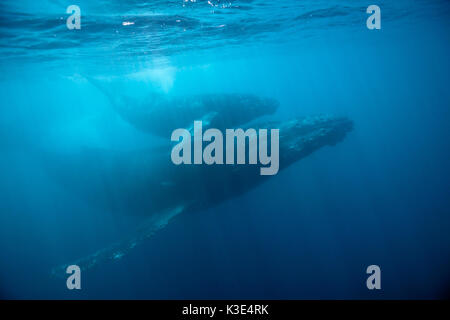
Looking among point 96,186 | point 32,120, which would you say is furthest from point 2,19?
point 32,120

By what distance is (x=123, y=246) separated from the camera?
35.9 ft

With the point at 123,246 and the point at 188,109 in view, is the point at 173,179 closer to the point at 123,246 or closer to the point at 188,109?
the point at 123,246

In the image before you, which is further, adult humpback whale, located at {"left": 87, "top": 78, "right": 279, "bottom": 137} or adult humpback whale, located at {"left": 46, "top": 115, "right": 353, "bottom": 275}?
adult humpback whale, located at {"left": 87, "top": 78, "right": 279, "bottom": 137}

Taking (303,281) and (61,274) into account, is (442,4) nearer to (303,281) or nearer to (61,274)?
(303,281)

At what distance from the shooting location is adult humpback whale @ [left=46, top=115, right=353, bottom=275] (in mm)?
12375

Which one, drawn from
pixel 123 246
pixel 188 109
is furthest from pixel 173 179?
pixel 188 109

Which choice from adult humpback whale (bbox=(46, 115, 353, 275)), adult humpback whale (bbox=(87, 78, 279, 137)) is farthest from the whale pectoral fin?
adult humpback whale (bbox=(87, 78, 279, 137))

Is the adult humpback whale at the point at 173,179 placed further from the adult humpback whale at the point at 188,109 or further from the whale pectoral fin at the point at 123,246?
the adult humpback whale at the point at 188,109

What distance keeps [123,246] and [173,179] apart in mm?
4037

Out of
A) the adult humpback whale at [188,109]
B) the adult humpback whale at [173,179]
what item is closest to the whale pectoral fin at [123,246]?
the adult humpback whale at [173,179]

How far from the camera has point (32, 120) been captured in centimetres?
3044

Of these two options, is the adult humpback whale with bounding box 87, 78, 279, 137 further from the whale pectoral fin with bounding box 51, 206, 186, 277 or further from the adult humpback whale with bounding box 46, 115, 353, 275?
the whale pectoral fin with bounding box 51, 206, 186, 277

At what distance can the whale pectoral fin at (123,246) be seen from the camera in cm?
1022

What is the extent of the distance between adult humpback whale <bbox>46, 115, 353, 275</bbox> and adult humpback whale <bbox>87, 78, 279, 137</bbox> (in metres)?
2.42
